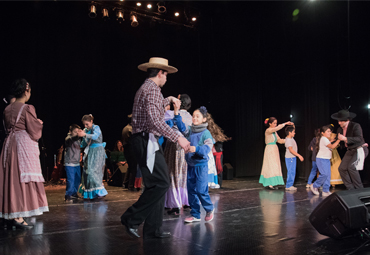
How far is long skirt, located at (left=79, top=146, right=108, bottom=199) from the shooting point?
18.5 feet

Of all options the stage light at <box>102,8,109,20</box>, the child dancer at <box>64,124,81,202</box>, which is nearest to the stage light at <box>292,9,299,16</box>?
the stage light at <box>102,8,109,20</box>

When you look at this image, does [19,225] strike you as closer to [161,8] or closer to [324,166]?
[324,166]

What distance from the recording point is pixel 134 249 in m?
2.68

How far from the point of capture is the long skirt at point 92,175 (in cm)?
563

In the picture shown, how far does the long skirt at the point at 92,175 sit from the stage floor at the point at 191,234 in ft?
1.97

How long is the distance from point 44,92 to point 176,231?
6603 millimetres

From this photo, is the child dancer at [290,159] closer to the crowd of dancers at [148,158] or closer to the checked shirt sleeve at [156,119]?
the crowd of dancers at [148,158]

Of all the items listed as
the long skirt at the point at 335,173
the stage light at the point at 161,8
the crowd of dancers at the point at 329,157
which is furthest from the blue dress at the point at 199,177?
the stage light at the point at 161,8

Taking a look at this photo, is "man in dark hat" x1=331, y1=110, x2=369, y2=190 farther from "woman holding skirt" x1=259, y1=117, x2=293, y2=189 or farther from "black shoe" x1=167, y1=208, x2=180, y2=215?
"black shoe" x1=167, y1=208, x2=180, y2=215

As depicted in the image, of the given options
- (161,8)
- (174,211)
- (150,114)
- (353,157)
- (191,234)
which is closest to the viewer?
(150,114)

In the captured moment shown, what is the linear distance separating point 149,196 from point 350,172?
4114 millimetres

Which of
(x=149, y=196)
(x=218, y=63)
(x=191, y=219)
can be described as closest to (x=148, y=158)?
(x=149, y=196)

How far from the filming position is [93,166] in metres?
5.65

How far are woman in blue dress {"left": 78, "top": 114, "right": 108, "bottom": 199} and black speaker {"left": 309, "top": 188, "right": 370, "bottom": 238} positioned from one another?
3934 millimetres
